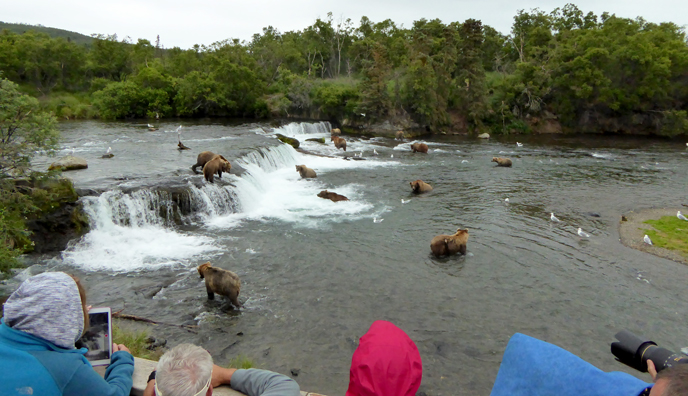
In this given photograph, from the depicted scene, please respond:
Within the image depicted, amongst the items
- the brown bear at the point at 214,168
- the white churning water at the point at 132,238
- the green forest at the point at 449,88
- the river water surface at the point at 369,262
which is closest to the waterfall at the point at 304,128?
the green forest at the point at 449,88

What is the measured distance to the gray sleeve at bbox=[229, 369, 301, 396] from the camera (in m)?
2.77

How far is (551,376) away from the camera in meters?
1.74

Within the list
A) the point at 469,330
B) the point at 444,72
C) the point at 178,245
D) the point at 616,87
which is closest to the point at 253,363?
the point at 469,330

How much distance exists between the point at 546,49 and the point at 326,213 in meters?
33.7

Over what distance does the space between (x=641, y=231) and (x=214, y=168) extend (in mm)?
13156

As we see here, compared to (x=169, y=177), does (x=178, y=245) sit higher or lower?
lower

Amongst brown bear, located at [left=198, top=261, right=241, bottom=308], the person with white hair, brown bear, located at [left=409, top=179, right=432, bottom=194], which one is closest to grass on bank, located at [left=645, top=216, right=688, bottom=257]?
brown bear, located at [left=409, top=179, right=432, bottom=194]

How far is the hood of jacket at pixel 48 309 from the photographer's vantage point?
2.17m

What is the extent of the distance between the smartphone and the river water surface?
11.5 feet

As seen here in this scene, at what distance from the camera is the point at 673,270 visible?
31.3 feet

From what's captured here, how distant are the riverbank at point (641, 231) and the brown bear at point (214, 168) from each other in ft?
40.4

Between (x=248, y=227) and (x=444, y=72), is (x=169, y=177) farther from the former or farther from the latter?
(x=444, y=72)

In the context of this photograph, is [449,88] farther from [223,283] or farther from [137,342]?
[137,342]

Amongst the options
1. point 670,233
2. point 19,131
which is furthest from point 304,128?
point 670,233
